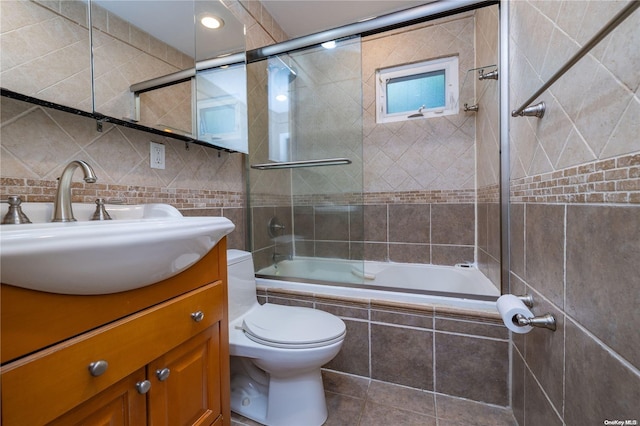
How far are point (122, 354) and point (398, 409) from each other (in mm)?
1165

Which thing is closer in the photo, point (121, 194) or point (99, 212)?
point (99, 212)

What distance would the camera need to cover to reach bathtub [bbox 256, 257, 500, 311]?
1.29 metres

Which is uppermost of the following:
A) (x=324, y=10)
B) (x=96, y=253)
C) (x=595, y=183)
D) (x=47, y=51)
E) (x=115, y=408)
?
(x=324, y=10)

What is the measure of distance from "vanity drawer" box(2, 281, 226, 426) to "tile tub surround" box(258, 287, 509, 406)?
34.8 inches

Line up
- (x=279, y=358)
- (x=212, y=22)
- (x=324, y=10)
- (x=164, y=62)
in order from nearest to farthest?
(x=279, y=358) → (x=164, y=62) → (x=212, y=22) → (x=324, y=10)

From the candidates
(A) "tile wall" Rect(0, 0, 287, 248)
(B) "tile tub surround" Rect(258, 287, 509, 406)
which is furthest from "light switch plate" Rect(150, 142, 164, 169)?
(B) "tile tub surround" Rect(258, 287, 509, 406)

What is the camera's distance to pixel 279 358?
1.01 metres

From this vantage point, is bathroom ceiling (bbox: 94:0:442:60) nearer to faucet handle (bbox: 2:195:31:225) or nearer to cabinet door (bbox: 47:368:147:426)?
faucet handle (bbox: 2:195:31:225)

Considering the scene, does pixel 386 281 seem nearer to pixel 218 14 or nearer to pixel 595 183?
pixel 595 183

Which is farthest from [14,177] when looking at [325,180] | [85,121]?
[325,180]

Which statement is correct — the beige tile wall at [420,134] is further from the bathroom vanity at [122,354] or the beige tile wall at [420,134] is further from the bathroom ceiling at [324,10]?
the bathroom vanity at [122,354]

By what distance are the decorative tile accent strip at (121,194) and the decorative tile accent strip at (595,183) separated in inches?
58.4

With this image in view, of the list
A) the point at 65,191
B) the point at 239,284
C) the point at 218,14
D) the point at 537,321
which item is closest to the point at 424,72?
the point at 218,14

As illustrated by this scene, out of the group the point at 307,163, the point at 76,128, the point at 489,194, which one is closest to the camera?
the point at 76,128
